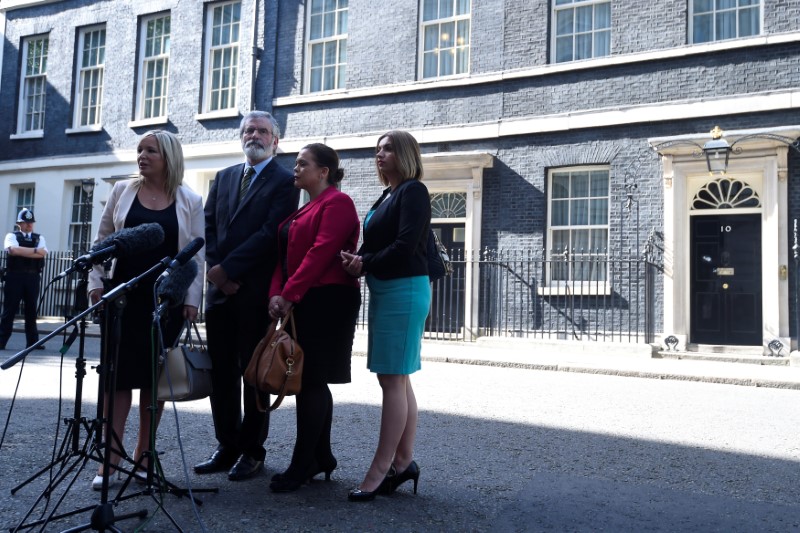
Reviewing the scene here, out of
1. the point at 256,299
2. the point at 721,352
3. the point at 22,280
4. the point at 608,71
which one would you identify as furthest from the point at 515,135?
the point at 256,299

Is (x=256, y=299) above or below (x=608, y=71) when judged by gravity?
below

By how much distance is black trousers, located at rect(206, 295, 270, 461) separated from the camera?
13.2 ft

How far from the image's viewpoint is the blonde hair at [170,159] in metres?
3.83

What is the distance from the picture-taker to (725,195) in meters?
12.9

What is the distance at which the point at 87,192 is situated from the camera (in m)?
18.5

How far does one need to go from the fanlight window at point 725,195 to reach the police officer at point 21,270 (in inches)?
416

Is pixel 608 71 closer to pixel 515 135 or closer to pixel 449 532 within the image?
pixel 515 135

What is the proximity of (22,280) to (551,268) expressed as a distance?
8.67 metres

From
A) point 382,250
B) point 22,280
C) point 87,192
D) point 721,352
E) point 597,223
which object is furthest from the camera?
point 87,192

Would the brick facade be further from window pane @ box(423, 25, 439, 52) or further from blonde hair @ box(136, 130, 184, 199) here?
blonde hair @ box(136, 130, 184, 199)

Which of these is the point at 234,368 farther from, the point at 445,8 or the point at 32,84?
the point at 32,84

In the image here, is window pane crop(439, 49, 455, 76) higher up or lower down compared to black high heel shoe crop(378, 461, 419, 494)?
higher up

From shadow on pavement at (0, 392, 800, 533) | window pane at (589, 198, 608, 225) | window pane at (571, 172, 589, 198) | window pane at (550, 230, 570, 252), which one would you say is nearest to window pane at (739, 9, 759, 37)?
window pane at (571, 172, 589, 198)

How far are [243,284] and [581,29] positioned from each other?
11.9 meters
